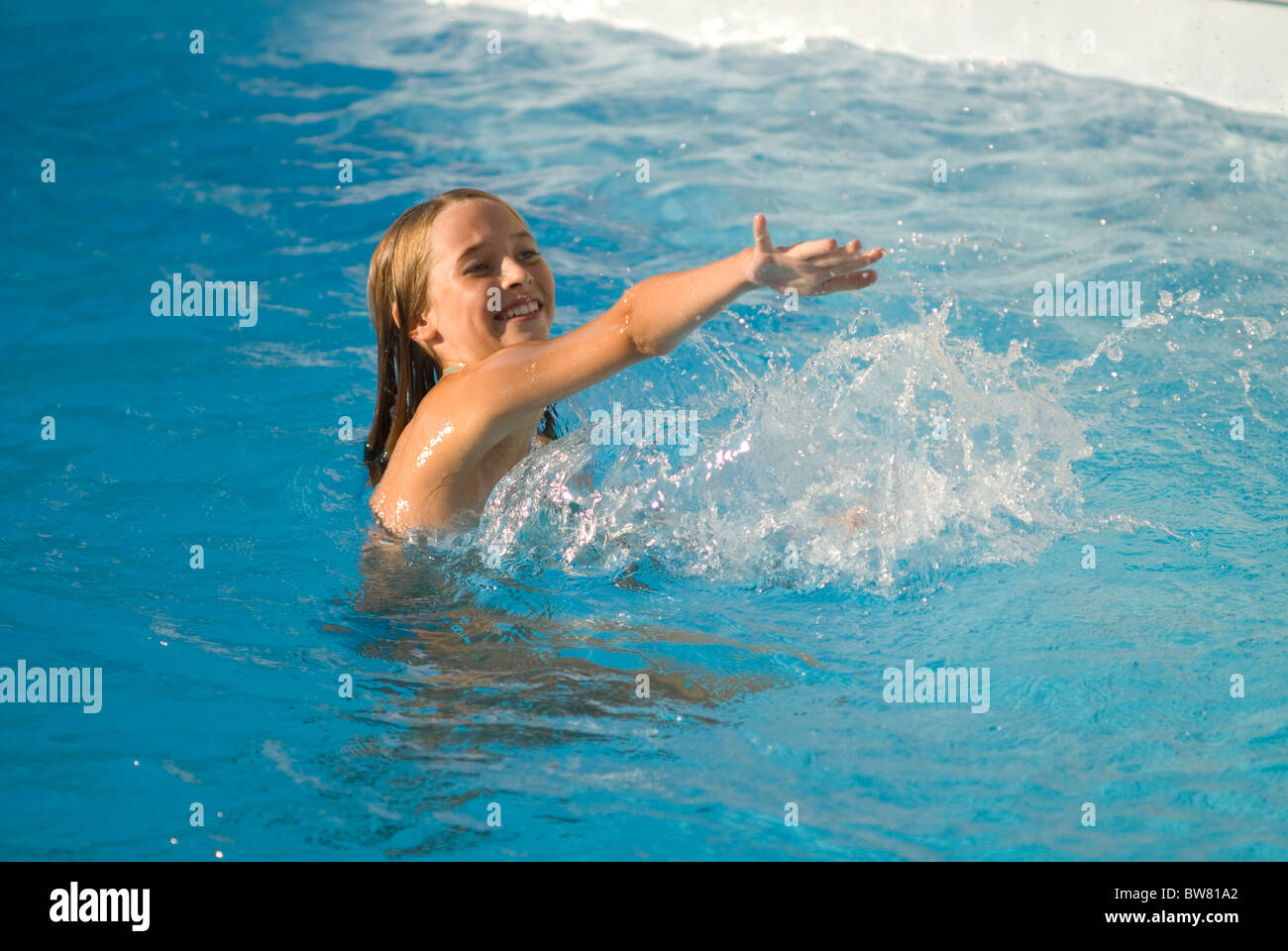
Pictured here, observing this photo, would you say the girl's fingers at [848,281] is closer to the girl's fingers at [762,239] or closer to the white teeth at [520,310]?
the girl's fingers at [762,239]

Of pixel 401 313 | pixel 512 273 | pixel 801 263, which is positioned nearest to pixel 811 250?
pixel 801 263

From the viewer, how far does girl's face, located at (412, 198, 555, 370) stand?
3480 millimetres

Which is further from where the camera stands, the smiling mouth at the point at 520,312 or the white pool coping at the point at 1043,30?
the white pool coping at the point at 1043,30

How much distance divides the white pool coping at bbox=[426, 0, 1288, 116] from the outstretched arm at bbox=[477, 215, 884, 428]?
639cm

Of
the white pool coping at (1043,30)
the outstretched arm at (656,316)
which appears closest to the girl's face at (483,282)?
the outstretched arm at (656,316)

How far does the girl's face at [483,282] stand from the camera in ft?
11.4

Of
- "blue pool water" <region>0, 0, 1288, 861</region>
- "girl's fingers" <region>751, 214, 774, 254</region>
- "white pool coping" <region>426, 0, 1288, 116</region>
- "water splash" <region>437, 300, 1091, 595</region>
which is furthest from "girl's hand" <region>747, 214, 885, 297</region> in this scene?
"white pool coping" <region>426, 0, 1288, 116</region>

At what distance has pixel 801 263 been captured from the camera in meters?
2.54

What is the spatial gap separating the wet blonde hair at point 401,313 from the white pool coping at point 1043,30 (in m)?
5.80

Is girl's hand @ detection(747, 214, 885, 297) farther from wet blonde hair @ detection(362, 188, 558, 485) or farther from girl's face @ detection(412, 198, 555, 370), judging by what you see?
wet blonde hair @ detection(362, 188, 558, 485)

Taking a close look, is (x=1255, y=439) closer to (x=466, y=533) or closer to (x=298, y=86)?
(x=466, y=533)
